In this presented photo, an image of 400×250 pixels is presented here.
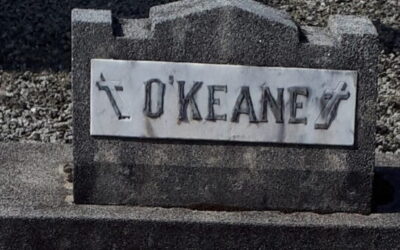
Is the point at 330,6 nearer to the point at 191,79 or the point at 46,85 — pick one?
the point at 46,85

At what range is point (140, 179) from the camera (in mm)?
5051

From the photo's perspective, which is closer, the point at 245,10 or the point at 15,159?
the point at 245,10

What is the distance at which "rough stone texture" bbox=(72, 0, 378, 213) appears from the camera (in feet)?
16.3

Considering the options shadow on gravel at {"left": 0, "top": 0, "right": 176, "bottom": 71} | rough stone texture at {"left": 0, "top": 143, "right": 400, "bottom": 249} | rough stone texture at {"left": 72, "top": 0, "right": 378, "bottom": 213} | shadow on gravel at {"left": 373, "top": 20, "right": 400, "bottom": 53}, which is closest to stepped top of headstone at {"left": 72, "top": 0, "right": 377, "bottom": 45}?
rough stone texture at {"left": 72, "top": 0, "right": 378, "bottom": 213}

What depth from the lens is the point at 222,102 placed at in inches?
197

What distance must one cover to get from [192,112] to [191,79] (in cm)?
14

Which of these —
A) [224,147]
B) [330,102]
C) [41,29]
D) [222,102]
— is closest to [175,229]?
[224,147]

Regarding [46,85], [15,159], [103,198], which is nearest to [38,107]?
[46,85]

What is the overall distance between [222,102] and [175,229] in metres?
0.56

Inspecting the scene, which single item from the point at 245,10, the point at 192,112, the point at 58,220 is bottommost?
the point at 58,220

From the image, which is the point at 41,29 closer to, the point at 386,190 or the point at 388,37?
the point at 388,37

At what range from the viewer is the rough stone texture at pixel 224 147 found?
497 centimetres

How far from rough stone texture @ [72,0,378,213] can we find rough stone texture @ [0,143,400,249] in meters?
0.08

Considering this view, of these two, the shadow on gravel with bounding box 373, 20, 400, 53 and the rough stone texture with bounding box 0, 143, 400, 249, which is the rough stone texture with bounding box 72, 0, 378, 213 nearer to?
the rough stone texture with bounding box 0, 143, 400, 249
